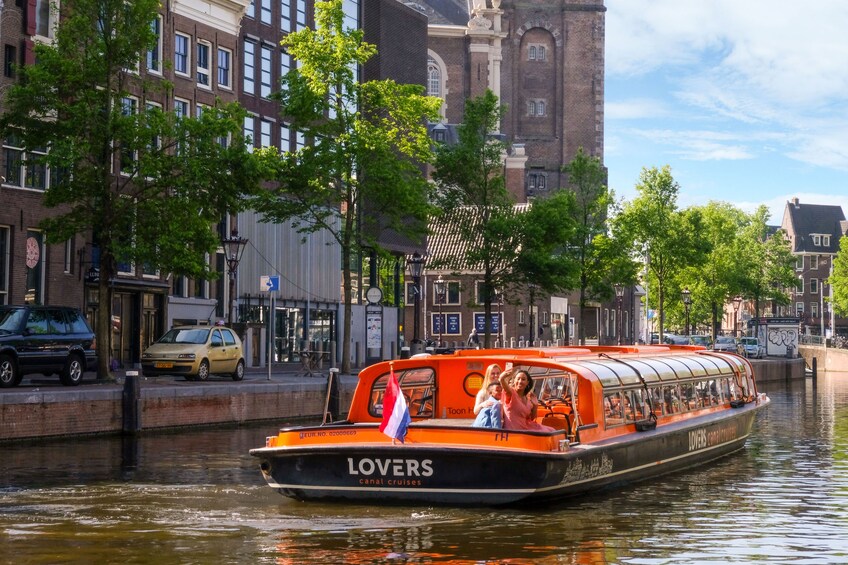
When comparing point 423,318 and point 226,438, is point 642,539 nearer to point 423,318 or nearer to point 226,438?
point 226,438

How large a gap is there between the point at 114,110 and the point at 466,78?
81.7 metres

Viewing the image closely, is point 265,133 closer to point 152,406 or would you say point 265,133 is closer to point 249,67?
point 249,67

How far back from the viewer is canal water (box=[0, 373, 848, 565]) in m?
15.1

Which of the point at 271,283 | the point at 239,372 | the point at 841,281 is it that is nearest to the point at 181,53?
the point at 271,283

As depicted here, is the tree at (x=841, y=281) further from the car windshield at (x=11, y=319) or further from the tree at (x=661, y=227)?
the car windshield at (x=11, y=319)

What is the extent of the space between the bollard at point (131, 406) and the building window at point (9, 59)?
56.1 feet

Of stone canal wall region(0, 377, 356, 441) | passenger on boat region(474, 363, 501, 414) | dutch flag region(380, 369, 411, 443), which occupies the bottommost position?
stone canal wall region(0, 377, 356, 441)

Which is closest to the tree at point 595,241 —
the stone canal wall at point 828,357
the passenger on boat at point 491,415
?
the stone canal wall at point 828,357

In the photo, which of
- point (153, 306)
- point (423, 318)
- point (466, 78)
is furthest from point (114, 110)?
point (466, 78)

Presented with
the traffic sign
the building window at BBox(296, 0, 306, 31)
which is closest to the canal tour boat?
the traffic sign

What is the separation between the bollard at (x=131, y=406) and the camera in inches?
1209

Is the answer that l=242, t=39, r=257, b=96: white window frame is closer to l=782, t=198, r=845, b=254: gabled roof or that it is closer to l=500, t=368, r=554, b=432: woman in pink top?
l=500, t=368, r=554, b=432: woman in pink top

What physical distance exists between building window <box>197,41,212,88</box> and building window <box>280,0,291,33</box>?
7.42 metres

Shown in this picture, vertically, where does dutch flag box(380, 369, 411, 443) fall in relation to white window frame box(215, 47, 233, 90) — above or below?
below
